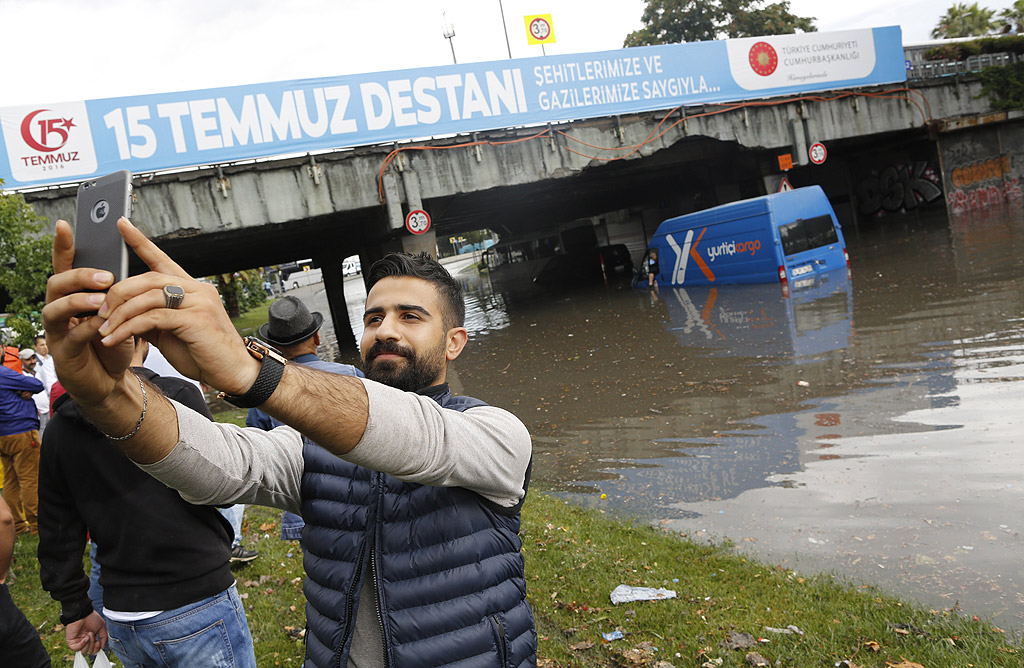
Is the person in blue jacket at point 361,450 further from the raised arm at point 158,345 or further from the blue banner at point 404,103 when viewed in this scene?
the blue banner at point 404,103

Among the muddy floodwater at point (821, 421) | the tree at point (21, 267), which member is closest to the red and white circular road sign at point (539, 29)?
the muddy floodwater at point (821, 421)

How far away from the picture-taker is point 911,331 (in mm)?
12023

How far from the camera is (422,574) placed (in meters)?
1.99

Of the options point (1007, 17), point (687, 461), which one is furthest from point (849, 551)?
point (1007, 17)

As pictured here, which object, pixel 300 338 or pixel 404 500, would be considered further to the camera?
pixel 300 338

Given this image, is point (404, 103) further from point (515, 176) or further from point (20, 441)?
point (20, 441)

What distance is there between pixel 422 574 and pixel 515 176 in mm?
21570

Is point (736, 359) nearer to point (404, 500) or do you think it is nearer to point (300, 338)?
point (300, 338)

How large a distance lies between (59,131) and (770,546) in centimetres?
1792

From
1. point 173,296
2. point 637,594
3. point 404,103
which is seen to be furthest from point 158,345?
point 404,103

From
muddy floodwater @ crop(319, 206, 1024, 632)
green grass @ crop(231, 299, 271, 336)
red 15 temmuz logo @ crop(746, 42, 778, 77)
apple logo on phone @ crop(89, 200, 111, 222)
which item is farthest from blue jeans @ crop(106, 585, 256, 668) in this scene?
green grass @ crop(231, 299, 271, 336)

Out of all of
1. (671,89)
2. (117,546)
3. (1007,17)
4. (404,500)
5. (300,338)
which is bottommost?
(117,546)

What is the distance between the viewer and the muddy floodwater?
5195 mm

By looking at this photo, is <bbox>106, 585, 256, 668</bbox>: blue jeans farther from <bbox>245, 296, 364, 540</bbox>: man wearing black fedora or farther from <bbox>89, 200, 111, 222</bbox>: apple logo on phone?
<bbox>89, 200, 111, 222</bbox>: apple logo on phone
